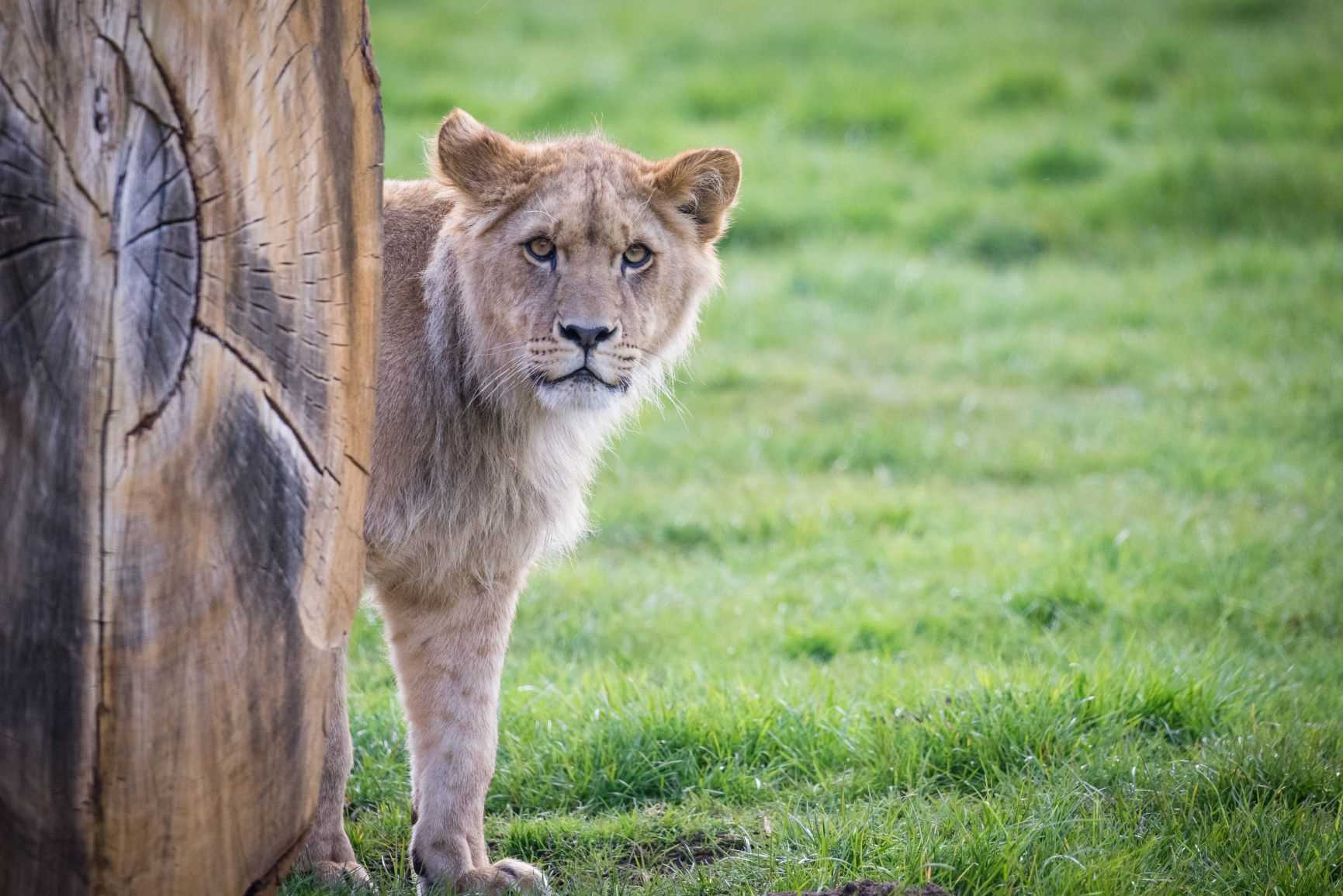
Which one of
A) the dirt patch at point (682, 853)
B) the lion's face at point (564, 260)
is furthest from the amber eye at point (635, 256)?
the dirt patch at point (682, 853)

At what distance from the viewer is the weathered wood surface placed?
2.47m

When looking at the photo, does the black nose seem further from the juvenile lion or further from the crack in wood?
the crack in wood

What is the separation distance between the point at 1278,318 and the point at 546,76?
6.48 metres

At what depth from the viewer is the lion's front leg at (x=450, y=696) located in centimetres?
403

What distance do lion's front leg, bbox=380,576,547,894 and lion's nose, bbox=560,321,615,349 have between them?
0.75 metres

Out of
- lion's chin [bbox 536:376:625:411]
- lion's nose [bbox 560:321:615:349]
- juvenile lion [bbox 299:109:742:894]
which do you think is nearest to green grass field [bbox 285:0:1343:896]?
juvenile lion [bbox 299:109:742:894]

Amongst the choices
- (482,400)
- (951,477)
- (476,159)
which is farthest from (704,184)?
(951,477)

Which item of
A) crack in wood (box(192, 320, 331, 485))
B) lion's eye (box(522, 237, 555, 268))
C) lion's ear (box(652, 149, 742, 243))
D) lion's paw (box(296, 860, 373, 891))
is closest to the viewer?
crack in wood (box(192, 320, 331, 485))

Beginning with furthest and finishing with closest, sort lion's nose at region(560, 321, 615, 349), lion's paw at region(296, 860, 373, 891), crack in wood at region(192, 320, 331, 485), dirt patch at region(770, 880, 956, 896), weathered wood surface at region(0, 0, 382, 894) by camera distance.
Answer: lion's nose at region(560, 321, 615, 349) → lion's paw at region(296, 860, 373, 891) → dirt patch at region(770, 880, 956, 896) → crack in wood at region(192, 320, 331, 485) → weathered wood surface at region(0, 0, 382, 894)

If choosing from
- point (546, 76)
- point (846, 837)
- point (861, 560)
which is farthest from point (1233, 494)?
point (546, 76)

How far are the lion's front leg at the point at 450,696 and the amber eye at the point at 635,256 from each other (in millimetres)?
957

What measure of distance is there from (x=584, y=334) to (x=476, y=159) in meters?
0.63

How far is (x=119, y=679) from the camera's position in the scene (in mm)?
2553

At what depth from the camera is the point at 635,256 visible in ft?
13.8
